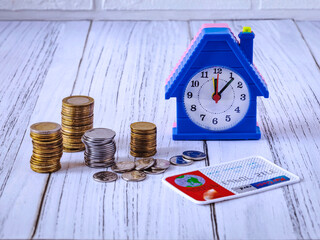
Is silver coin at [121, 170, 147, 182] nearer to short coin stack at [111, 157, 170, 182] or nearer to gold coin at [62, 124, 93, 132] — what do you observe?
short coin stack at [111, 157, 170, 182]

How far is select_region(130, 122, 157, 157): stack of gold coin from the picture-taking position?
5.53ft

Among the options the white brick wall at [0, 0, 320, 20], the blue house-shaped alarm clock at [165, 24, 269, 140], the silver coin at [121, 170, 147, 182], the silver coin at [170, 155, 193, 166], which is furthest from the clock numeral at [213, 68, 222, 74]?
the white brick wall at [0, 0, 320, 20]

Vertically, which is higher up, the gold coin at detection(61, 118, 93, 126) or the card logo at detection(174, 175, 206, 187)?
the gold coin at detection(61, 118, 93, 126)

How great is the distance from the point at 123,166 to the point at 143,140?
0.10 m

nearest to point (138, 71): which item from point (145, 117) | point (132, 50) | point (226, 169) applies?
point (132, 50)

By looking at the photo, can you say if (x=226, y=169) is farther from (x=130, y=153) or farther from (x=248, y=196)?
(x=130, y=153)

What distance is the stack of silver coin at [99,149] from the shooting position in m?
1.62

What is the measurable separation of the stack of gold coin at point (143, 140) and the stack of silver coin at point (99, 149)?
74 millimetres

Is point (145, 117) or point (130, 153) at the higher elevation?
point (145, 117)

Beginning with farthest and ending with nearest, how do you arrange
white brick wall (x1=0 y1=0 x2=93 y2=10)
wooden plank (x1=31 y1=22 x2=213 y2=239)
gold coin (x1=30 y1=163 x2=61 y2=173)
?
white brick wall (x1=0 y1=0 x2=93 y2=10)
gold coin (x1=30 y1=163 x2=61 y2=173)
wooden plank (x1=31 y1=22 x2=213 y2=239)

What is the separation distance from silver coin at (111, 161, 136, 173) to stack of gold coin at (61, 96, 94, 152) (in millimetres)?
145

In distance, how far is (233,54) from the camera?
1.72m

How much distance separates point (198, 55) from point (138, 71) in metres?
0.67

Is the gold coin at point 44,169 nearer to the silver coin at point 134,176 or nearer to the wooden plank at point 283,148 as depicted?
the silver coin at point 134,176
